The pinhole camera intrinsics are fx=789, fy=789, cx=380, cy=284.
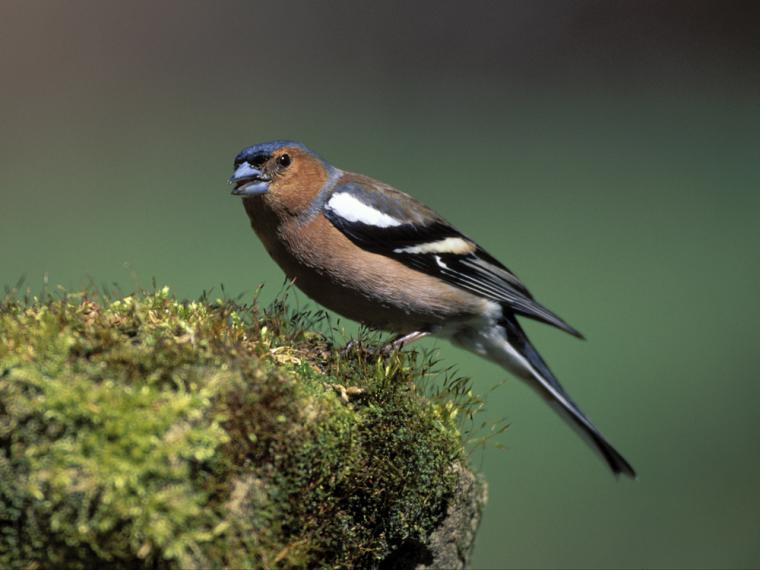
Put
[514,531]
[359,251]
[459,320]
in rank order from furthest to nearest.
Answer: [514,531], [459,320], [359,251]

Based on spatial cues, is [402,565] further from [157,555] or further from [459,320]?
[459,320]

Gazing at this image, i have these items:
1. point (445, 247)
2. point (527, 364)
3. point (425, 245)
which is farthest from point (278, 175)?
point (527, 364)

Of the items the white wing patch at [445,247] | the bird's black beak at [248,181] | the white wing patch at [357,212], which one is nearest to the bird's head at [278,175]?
the bird's black beak at [248,181]

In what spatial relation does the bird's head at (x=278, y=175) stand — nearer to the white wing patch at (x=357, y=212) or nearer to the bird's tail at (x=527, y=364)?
the white wing patch at (x=357, y=212)

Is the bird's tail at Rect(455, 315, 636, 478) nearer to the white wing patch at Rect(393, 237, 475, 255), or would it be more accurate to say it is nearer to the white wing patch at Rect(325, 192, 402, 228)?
A: the white wing patch at Rect(393, 237, 475, 255)

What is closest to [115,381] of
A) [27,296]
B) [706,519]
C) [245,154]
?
[27,296]

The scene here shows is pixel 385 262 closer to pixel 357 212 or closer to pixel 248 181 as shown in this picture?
pixel 357 212

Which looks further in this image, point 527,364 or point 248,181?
point 527,364
